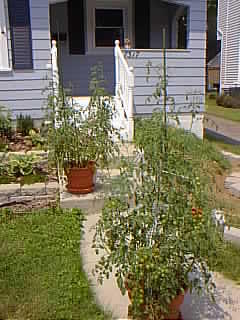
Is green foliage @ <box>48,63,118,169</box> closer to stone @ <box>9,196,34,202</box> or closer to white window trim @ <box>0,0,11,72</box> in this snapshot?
stone @ <box>9,196,34,202</box>

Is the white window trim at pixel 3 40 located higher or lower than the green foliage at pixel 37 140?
higher

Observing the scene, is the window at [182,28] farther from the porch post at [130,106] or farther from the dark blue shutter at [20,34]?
the dark blue shutter at [20,34]

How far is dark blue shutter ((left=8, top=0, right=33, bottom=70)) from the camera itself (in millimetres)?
6332

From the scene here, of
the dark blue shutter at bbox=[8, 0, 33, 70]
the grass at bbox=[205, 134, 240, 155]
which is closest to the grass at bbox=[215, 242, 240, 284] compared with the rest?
the grass at bbox=[205, 134, 240, 155]

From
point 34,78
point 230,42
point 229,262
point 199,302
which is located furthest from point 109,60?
point 230,42

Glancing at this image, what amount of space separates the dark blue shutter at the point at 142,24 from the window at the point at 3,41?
3213 mm

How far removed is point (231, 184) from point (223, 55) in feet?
54.5

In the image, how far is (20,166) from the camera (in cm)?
448

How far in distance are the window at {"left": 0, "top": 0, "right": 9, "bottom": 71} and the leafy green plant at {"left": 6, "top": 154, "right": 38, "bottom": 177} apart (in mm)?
2653

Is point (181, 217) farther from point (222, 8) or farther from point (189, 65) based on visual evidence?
point (222, 8)

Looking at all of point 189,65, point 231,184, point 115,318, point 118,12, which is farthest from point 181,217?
point 118,12

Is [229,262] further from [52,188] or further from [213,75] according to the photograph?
[213,75]

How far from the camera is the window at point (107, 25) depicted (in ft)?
27.6

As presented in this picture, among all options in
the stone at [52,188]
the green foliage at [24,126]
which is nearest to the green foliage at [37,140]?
the green foliage at [24,126]
